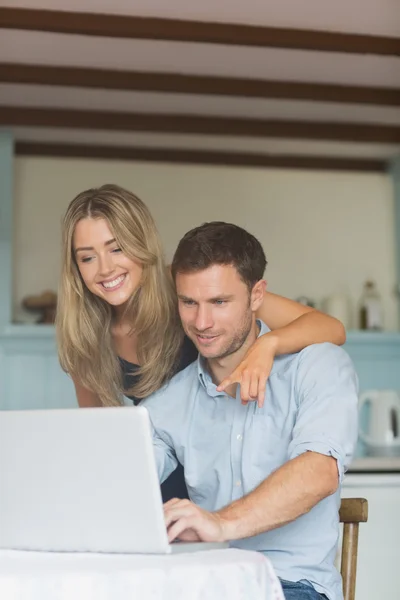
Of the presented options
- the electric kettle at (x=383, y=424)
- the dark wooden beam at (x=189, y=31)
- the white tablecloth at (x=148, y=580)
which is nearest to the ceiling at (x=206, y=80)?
the dark wooden beam at (x=189, y=31)

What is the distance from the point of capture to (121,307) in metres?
2.03

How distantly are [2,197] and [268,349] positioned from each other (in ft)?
10.3

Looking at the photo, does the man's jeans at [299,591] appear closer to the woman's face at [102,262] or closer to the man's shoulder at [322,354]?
the man's shoulder at [322,354]

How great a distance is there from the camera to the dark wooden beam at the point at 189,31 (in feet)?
10.6

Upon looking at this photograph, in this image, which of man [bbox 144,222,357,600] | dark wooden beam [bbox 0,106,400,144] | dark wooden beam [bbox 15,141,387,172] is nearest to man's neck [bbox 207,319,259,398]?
man [bbox 144,222,357,600]

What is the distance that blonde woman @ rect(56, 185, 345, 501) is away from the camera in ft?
6.23

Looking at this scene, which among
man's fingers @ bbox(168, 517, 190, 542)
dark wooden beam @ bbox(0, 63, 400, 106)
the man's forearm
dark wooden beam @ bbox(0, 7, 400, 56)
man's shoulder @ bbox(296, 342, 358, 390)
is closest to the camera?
man's fingers @ bbox(168, 517, 190, 542)

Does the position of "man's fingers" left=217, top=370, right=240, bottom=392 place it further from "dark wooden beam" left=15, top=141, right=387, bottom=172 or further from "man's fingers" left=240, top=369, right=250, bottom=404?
"dark wooden beam" left=15, top=141, right=387, bottom=172

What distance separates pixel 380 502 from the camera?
115 inches

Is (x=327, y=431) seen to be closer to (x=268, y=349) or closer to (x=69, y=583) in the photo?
(x=268, y=349)

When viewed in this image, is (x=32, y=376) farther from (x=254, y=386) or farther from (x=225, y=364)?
(x=254, y=386)

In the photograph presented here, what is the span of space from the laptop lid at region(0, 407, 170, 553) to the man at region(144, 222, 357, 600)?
0.30m

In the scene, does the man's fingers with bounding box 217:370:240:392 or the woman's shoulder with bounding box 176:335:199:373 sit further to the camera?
the woman's shoulder with bounding box 176:335:199:373

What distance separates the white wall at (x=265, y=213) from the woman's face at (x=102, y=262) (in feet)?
9.40
